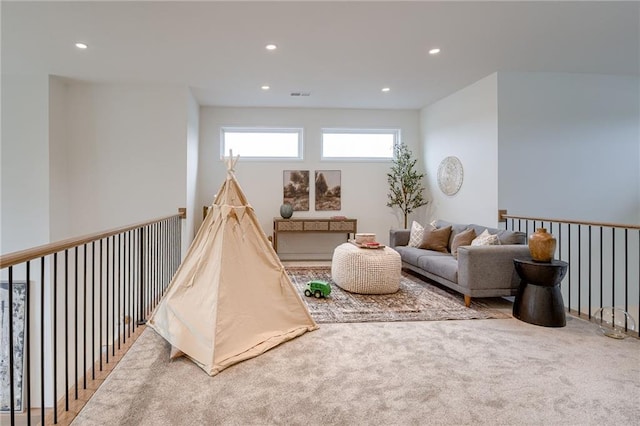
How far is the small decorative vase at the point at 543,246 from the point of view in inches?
124

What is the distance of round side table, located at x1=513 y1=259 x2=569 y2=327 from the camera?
3.07m

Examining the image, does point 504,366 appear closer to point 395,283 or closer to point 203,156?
point 395,283

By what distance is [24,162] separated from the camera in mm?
4754

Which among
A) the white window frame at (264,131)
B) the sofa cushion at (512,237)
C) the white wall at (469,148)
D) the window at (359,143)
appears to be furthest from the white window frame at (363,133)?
the sofa cushion at (512,237)

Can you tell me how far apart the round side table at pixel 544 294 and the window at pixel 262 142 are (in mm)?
4628

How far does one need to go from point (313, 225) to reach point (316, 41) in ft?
10.9

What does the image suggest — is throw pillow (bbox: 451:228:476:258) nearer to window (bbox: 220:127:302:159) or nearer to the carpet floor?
the carpet floor

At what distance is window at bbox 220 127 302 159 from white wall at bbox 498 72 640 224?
366 centimetres

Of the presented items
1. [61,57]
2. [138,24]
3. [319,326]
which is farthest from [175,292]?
[61,57]

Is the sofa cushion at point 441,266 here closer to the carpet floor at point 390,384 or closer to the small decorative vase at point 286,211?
the carpet floor at point 390,384

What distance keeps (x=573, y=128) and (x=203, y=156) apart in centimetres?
595

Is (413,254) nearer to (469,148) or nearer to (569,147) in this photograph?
(469,148)

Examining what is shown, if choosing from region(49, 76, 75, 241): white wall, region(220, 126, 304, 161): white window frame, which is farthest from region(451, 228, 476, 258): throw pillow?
region(49, 76, 75, 241): white wall

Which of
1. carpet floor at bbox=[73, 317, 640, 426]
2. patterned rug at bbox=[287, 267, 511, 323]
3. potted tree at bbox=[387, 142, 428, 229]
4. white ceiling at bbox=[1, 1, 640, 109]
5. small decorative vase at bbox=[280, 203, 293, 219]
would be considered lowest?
carpet floor at bbox=[73, 317, 640, 426]
